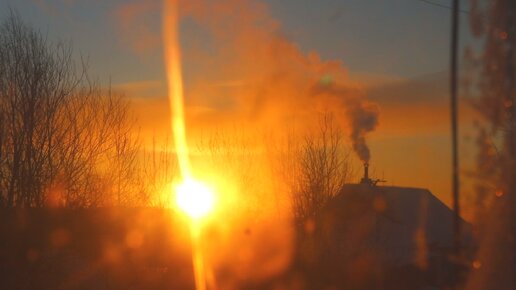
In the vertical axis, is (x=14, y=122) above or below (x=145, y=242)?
above

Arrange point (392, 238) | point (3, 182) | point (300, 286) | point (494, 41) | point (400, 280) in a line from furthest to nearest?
point (392, 238)
point (3, 182)
point (400, 280)
point (300, 286)
point (494, 41)

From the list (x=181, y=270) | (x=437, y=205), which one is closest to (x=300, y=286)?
(x=181, y=270)

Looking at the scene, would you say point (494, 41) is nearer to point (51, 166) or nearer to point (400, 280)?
point (400, 280)

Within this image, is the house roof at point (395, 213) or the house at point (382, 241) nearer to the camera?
the house at point (382, 241)

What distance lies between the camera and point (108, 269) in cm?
1884

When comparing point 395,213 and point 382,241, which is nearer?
point 382,241

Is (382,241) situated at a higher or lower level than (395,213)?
lower

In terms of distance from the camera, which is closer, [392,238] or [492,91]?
[492,91]

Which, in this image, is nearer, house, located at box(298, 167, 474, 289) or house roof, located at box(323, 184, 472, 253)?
house, located at box(298, 167, 474, 289)

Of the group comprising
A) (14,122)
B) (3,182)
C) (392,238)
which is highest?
(14,122)

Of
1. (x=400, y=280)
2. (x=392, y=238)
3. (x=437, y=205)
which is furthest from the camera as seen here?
(x=437, y=205)

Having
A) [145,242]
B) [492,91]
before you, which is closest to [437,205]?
[145,242]

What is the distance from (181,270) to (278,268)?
105 inches

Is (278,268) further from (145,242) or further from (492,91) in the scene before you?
(492,91)
